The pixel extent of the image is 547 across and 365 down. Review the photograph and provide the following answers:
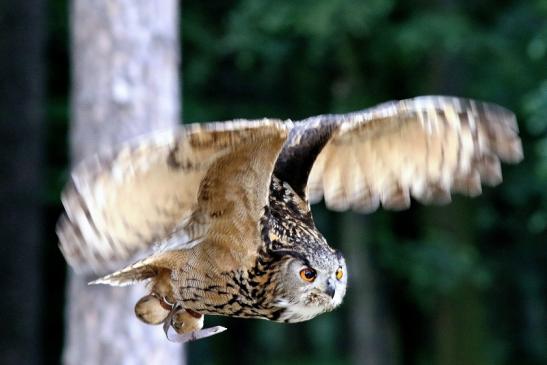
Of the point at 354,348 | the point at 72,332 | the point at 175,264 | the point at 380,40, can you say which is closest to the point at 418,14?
the point at 380,40

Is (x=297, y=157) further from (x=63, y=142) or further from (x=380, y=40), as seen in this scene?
(x=63, y=142)

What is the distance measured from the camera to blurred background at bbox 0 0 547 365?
1045cm

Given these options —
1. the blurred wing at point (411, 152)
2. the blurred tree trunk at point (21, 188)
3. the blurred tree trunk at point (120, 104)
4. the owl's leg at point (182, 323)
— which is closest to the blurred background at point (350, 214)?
the blurred tree trunk at point (21, 188)

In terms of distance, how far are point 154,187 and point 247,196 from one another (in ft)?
1.07

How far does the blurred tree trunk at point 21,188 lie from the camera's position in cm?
1043

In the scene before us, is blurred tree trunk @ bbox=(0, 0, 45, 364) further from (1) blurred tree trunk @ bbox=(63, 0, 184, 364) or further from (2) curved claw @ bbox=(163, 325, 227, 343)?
(2) curved claw @ bbox=(163, 325, 227, 343)

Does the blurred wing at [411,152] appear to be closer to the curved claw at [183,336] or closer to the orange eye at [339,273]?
the orange eye at [339,273]

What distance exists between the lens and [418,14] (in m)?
10.9

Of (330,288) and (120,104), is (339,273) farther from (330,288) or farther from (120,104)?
(120,104)

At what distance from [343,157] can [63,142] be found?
8.48 meters

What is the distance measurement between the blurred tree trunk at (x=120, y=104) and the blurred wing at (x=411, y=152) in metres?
2.61

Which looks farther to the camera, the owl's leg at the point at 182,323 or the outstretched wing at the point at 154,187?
the owl's leg at the point at 182,323

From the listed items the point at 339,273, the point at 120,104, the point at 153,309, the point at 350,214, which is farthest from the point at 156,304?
the point at 350,214

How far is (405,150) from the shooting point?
13.5 feet
